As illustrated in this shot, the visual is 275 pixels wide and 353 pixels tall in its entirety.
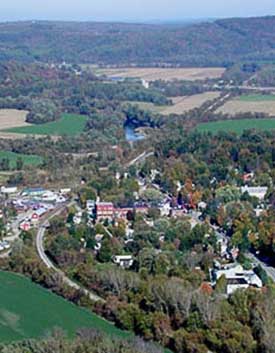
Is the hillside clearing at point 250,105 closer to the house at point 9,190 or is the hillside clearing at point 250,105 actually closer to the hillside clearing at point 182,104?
the hillside clearing at point 182,104

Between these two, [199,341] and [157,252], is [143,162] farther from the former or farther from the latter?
[199,341]

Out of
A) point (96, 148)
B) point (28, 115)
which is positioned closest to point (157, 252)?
point (96, 148)

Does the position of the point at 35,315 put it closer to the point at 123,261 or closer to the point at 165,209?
the point at 123,261

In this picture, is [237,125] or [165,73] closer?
[237,125]

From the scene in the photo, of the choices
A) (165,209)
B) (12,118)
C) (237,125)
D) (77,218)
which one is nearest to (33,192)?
(77,218)

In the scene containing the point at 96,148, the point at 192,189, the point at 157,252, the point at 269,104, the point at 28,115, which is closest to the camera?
the point at 157,252

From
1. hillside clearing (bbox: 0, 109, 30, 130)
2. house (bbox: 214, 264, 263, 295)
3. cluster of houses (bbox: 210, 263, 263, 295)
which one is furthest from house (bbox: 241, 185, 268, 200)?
hillside clearing (bbox: 0, 109, 30, 130)

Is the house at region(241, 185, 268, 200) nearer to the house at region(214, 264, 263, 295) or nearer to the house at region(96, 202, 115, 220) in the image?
the house at region(96, 202, 115, 220)
